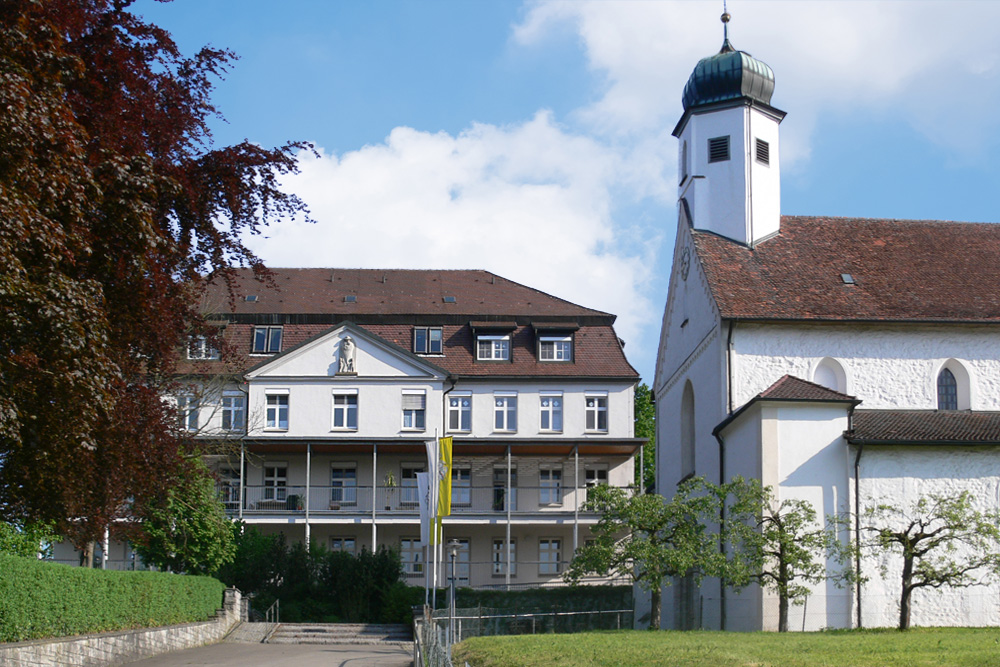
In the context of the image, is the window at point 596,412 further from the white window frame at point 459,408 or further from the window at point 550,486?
the white window frame at point 459,408

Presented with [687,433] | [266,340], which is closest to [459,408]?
[266,340]

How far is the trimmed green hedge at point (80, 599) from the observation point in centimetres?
1747

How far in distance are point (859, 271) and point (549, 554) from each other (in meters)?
19.7

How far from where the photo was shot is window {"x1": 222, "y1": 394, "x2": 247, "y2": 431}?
155ft

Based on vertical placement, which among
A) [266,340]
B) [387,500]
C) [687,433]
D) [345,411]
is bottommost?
[387,500]

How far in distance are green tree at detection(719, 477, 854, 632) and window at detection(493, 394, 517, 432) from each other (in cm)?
2168

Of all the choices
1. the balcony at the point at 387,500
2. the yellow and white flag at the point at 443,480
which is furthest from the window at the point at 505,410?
the yellow and white flag at the point at 443,480

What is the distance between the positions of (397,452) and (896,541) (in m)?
24.7

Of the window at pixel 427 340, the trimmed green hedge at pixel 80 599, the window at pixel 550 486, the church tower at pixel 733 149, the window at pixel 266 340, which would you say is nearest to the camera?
the trimmed green hedge at pixel 80 599

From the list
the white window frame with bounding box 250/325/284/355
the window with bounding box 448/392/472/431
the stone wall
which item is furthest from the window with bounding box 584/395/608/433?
the stone wall

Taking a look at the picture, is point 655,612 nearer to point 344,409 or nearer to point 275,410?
point 344,409

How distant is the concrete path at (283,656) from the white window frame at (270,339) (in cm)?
1887

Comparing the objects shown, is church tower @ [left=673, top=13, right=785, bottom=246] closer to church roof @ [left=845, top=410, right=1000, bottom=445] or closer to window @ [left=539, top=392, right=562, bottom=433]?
church roof @ [left=845, top=410, right=1000, bottom=445]

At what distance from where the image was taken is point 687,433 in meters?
36.8
